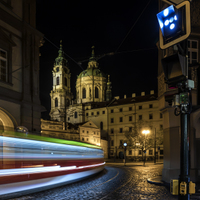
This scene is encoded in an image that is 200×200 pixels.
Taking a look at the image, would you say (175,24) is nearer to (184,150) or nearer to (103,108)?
(184,150)

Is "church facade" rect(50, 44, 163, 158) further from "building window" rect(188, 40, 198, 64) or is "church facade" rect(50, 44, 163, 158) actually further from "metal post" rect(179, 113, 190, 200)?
"metal post" rect(179, 113, 190, 200)

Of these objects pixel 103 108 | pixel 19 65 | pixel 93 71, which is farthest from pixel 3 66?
pixel 93 71

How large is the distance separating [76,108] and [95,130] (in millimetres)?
17905

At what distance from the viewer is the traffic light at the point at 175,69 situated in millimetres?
5441

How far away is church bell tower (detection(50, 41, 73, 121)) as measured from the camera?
95.5 m

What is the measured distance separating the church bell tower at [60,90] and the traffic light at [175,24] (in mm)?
89673

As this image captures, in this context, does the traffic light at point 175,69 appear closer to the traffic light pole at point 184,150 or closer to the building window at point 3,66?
the traffic light pole at point 184,150

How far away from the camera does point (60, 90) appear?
97.2 meters

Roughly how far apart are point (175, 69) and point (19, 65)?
15106 millimetres

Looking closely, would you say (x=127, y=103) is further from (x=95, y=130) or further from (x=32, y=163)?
(x=32, y=163)

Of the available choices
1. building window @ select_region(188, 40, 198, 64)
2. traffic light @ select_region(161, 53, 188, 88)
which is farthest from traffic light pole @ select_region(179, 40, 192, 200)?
building window @ select_region(188, 40, 198, 64)

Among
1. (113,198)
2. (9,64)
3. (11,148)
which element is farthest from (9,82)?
(113,198)

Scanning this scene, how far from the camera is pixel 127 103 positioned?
75750 mm

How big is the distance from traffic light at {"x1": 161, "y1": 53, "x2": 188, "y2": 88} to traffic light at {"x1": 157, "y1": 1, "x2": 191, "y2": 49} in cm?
34
